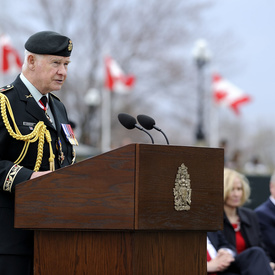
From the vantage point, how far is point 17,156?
3.88 m

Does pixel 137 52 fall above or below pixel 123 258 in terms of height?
above

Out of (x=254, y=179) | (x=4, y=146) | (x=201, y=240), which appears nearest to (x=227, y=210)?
(x=201, y=240)

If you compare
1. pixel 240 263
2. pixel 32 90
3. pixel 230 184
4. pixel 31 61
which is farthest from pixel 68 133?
pixel 230 184

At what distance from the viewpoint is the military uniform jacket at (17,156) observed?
148 inches

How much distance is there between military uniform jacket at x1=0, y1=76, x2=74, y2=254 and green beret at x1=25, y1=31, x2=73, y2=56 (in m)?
0.22

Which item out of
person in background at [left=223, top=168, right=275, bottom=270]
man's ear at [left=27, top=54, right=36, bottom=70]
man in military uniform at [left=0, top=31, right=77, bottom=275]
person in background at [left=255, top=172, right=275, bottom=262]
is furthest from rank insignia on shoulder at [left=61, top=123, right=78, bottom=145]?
person in background at [left=255, top=172, right=275, bottom=262]

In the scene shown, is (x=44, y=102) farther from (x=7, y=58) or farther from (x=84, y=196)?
(x=7, y=58)

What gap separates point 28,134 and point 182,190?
92 cm

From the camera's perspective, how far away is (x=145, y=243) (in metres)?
3.54

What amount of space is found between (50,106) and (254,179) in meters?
8.10

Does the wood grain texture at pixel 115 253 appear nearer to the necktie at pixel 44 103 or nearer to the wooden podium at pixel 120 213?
the wooden podium at pixel 120 213

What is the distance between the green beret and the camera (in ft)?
13.0

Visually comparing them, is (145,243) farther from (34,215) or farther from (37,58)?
(37,58)

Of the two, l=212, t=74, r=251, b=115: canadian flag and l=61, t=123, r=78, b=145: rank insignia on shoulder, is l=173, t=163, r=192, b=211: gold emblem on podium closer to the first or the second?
l=61, t=123, r=78, b=145: rank insignia on shoulder
